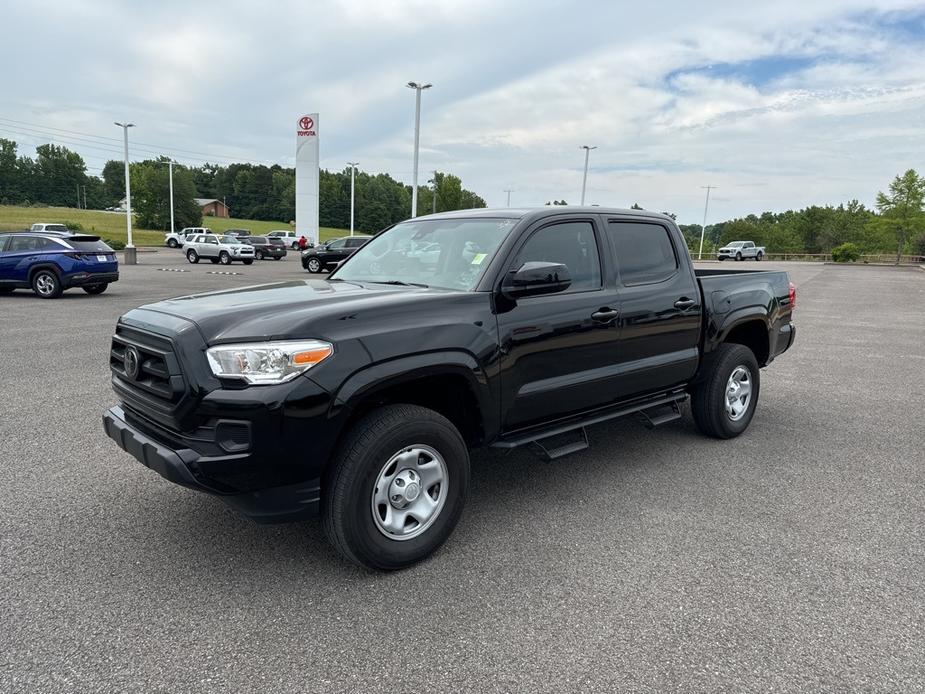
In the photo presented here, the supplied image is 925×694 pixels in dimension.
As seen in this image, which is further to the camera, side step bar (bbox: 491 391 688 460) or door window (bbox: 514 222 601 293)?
door window (bbox: 514 222 601 293)

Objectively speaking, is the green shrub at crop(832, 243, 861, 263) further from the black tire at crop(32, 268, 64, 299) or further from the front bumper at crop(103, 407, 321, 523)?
the front bumper at crop(103, 407, 321, 523)

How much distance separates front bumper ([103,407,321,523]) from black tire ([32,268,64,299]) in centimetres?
1470

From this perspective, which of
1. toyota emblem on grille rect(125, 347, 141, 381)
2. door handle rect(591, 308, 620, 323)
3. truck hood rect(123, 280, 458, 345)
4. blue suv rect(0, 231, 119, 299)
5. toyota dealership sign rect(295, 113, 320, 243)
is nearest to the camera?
truck hood rect(123, 280, 458, 345)

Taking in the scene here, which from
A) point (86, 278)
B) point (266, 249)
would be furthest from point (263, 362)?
point (266, 249)

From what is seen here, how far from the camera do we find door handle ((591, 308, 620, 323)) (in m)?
4.03

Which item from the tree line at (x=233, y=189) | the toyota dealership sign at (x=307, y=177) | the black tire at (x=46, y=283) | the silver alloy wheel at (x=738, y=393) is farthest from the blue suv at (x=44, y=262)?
the tree line at (x=233, y=189)

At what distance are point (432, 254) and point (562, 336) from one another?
1021 mm

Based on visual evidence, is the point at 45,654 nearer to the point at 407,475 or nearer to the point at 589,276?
the point at 407,475

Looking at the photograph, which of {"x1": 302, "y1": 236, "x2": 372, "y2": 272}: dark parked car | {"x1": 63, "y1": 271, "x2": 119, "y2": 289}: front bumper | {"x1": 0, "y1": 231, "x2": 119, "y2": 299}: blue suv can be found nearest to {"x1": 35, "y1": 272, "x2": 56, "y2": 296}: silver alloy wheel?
{"x1": 0, "y1": 231, "x2": 119, "y2": 299}: blue suv

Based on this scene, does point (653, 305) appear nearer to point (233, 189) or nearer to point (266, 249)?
point (266, 249)

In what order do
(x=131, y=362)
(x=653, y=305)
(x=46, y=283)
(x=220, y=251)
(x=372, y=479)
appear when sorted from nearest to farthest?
(x=372, y=479) → (x=131, y=362) → (x=653, y=305) → (x=46, y=283) → (x=220, y=251)

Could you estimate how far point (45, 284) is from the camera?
49.3 ft

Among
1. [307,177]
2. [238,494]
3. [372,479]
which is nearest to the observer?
[238,494]

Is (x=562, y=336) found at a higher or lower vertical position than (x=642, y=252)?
lower
